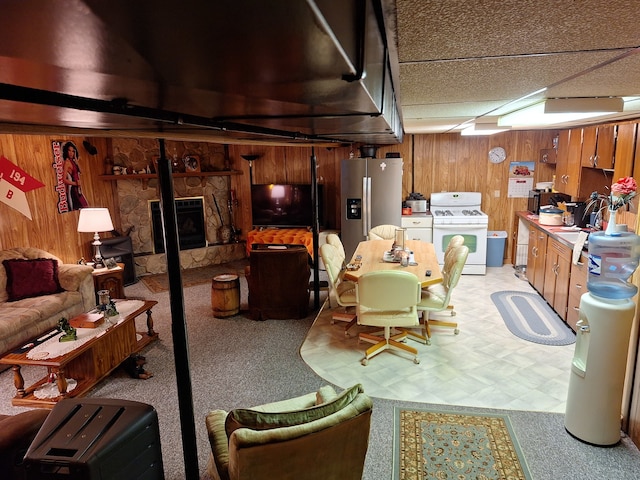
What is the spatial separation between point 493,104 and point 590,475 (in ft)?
7.28

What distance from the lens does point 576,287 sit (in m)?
4.21

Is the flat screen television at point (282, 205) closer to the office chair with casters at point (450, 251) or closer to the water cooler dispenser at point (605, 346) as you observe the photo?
the office chair with casters at point (450, 251)

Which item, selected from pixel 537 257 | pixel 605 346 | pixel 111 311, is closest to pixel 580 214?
pixel 537 257

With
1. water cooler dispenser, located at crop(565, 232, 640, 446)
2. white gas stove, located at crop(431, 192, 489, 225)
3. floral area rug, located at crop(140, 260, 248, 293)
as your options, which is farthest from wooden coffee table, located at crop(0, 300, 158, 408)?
white gas stove, located at crop(431, 192, 489, 225)

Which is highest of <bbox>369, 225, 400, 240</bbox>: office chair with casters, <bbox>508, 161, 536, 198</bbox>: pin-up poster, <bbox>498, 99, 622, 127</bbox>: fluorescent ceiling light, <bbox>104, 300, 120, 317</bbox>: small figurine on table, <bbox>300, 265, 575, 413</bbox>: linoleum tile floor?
<bbox>498, 99, 622, 127</bbox>: fluorescent ceiling light

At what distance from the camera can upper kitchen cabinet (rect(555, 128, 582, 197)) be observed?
17.0 feet

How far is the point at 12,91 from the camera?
88 centimetres

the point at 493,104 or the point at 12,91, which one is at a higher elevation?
the point at 493,104

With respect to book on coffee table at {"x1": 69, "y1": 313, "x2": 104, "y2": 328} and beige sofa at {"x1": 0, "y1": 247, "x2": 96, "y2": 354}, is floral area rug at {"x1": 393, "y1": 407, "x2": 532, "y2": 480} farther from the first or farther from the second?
beige sofa at {"x1": 0, "y1": 247, "x2": 96, "y2": 354}

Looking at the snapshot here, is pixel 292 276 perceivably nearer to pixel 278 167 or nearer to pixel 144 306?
pixel 144 306

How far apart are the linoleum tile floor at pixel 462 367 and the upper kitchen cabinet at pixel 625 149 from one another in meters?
1.75

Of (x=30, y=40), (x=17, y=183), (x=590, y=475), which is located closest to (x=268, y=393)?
(x=590, y=475)

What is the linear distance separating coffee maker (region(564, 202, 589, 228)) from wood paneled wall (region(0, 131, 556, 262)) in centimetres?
165

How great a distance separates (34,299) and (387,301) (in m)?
3.59
